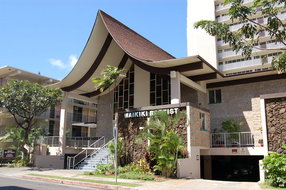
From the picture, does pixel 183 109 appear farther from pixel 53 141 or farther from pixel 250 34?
pixel 53 141

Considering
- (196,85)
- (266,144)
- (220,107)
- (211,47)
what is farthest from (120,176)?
(211,47)

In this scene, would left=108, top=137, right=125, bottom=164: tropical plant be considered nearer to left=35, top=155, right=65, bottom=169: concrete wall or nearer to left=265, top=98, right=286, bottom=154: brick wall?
left=35, top=155, right=65, bottom=169: concrete wall

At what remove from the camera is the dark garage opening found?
2364cm

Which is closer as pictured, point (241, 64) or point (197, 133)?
point (197, 133)

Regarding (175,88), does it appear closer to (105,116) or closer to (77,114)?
(105,116)

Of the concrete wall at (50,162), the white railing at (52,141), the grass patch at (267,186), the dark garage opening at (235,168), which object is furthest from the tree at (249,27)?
the white railing at (52,141)

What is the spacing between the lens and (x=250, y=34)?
15.8m

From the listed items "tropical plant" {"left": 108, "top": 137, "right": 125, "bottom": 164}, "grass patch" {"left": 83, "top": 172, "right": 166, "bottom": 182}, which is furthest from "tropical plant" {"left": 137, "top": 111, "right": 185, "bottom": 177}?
"tropical plant" {"left": 108, "top": 137, "right": 125, "bottom": 164}

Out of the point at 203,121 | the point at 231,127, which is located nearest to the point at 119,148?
the point at 203,121

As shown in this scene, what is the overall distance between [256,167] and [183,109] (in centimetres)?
1008

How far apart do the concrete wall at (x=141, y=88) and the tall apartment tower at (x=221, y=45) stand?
98.8 ft

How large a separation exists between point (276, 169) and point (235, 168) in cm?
1168

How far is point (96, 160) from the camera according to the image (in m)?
21.3

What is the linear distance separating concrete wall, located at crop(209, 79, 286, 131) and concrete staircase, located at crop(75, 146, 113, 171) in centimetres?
938
